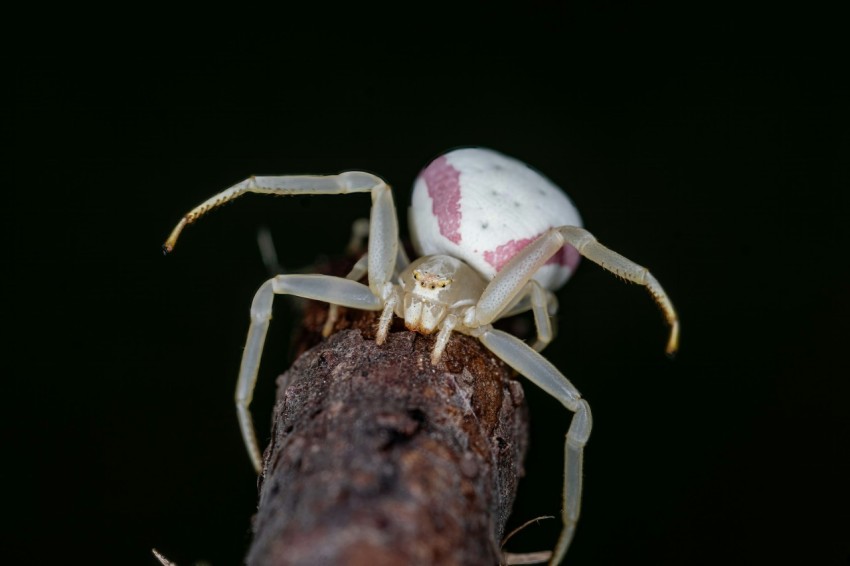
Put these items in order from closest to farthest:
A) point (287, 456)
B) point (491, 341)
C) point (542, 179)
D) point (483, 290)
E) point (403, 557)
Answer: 1. point (403, 557)
2. point (287, 456)
3. point (491, 341)
4. point (483, 290)
5. point (542, 179)

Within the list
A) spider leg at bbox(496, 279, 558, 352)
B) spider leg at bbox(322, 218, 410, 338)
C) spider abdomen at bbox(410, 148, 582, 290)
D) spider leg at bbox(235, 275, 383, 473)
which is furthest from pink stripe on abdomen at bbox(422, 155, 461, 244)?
spider leg at bbox(235, 275, 383, 473)

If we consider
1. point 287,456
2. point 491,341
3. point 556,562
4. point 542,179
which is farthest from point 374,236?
point 556,562

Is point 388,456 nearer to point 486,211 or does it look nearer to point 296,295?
point 296,295

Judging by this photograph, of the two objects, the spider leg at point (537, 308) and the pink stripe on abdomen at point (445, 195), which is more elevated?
the pink stripe on abdomen at point (445, 195)

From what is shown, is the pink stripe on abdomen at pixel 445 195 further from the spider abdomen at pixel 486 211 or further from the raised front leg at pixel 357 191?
the raised front leg at pixel 357 191

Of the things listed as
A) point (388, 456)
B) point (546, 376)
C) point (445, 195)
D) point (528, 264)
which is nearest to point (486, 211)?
point (445, 195)

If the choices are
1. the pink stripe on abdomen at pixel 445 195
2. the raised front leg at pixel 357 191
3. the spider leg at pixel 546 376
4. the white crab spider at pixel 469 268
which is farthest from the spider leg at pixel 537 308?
the raised front leg at pixel 357 191

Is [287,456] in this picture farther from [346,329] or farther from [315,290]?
[315,290]
